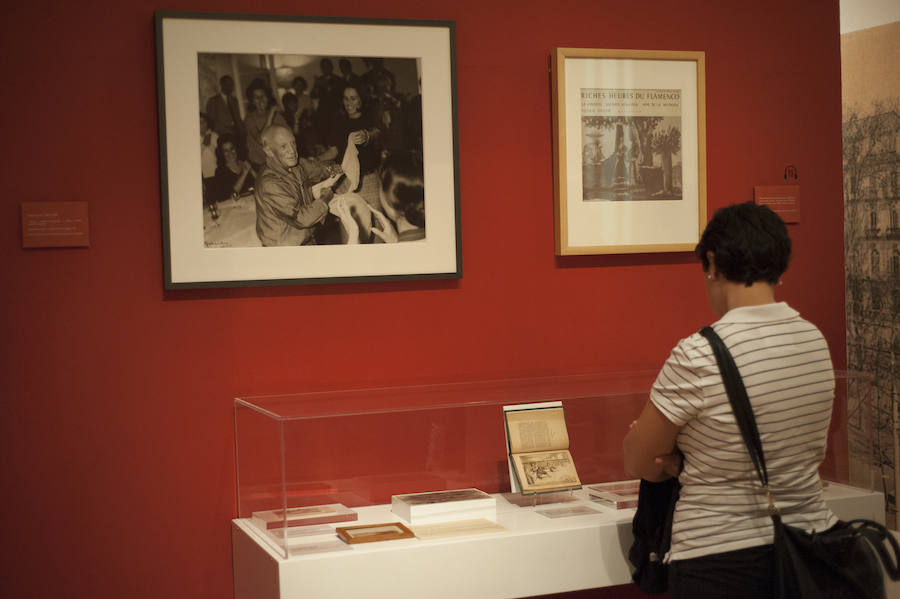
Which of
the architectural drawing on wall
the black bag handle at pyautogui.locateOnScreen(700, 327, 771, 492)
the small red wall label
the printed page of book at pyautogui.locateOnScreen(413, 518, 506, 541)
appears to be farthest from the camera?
the architectural drawing on wall

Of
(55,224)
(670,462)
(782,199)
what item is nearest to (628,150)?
(782,199)

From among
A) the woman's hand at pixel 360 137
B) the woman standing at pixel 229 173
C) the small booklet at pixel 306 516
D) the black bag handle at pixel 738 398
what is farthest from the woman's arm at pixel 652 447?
the woman standing at pixel 229 173

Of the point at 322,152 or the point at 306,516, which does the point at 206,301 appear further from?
the point at 306,516

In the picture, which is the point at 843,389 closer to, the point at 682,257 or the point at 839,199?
the point at 682,257

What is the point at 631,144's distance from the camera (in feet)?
11.6

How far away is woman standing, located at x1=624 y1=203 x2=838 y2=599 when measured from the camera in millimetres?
2262

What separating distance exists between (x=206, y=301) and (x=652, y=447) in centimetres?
153

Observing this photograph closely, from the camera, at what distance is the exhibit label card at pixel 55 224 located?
2.90m

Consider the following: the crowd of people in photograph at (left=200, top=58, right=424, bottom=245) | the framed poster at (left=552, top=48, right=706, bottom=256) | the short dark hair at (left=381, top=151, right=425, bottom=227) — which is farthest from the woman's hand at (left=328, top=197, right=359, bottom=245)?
the framed poster at (left=552, top=48, right=706, bottom=256)

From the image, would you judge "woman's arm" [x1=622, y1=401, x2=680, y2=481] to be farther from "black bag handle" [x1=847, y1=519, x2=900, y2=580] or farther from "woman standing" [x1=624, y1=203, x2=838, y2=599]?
"black bag handle" [x1=847, y1=519, x2=900, y2=580]

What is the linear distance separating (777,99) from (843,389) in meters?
1.25

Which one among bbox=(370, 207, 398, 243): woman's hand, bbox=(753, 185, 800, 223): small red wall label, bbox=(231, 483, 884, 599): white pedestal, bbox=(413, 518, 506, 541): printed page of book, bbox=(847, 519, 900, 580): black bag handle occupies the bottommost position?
bbox=(231, 483, 884, 599): white pedestal

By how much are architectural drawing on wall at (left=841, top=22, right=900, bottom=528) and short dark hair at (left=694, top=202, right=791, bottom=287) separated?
2202 mm

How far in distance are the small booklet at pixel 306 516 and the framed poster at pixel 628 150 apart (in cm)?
123
